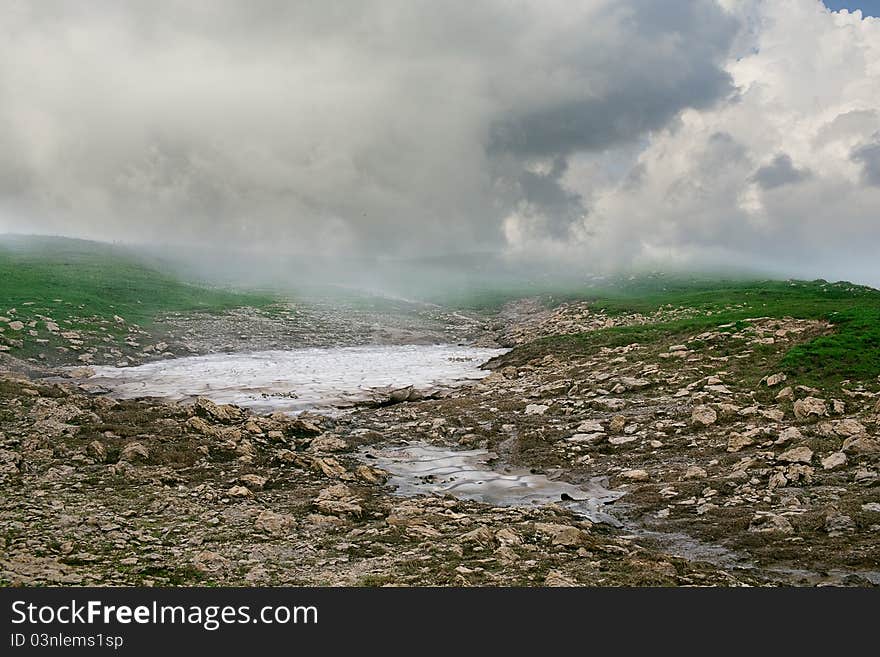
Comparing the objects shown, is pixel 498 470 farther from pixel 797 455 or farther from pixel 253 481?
pixel 797 455

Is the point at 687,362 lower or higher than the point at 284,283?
lower

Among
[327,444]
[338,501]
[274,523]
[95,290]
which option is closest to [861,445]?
[338,501]

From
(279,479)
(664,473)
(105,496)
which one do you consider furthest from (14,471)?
(664,473)

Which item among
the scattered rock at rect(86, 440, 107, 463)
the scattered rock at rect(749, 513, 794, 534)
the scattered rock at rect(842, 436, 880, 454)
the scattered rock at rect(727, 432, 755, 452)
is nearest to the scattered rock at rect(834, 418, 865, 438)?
the scattered rock at rect(842, 436, 880, 454)

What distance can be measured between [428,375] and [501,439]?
19.1 meters

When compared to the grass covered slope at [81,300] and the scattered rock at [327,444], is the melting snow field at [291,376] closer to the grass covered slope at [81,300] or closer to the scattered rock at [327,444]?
the scattered rock at [327,444]

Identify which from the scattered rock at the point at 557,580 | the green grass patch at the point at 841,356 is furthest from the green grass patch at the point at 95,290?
the green grass patch at the point at 841,356

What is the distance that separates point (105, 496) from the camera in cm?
1471

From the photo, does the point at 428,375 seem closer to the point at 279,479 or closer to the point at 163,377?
the point at 163,377

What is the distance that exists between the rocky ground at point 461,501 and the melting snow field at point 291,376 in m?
6.11

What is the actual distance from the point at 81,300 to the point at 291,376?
4307cm

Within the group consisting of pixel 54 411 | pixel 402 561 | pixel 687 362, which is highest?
pixel 687 362

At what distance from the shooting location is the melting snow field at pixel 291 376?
33.6 metres

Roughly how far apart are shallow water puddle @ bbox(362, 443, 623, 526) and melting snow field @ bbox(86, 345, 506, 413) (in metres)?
11.0
